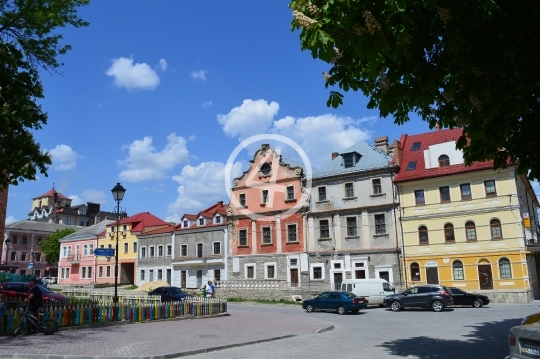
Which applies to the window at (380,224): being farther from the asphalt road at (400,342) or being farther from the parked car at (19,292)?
the parked car at (19,292)

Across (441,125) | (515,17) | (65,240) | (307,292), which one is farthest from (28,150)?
(65,240)

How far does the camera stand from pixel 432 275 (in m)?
34.2

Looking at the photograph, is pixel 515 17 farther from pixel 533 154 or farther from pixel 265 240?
pixel 265 240

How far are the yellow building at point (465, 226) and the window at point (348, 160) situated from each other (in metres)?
4.60

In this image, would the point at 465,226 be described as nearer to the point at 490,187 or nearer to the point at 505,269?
the point at 490,187

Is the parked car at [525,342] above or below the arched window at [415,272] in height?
below

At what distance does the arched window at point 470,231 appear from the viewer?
32906mm

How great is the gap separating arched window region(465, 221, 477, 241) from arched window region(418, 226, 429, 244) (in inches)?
118

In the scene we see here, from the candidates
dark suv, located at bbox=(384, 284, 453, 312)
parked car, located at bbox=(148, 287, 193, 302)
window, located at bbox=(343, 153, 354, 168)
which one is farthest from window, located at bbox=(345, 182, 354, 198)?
parked car, located at bbox=(148, 287, 193, 302)

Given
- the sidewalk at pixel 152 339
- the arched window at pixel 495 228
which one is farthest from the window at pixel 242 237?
the sidewalk at pixel 152 339

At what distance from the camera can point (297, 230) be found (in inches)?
1626

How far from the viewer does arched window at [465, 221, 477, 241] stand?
32.9 metres

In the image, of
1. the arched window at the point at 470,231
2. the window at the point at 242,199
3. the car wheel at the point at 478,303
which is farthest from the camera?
the window at the point at 242,199

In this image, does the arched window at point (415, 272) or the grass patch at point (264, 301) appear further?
the grass patch at point (264, 301)
